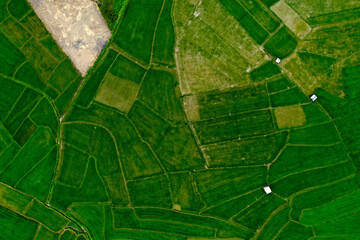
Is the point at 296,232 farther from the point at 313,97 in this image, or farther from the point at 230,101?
the point at 230,101

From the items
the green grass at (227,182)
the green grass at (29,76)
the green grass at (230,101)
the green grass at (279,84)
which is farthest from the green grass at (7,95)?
the green grass at (279,84)

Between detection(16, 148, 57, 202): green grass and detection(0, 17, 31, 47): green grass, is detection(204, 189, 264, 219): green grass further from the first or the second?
detection(0, 17, 31, 47): green grass

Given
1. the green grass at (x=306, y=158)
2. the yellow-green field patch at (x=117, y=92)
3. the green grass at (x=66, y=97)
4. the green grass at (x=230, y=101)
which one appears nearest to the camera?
Answer: the green grass at (x=230, y=101)

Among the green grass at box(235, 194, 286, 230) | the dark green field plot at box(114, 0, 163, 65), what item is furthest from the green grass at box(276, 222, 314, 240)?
the dark green field plot at box(114, 0, 163, 65)

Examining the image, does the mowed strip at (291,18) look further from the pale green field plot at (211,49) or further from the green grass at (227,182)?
the green grass at (227,182)

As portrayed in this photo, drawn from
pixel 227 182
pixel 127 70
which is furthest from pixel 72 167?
pixel 227 182
